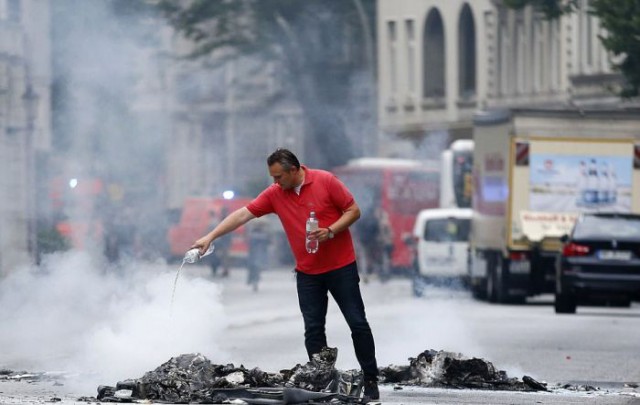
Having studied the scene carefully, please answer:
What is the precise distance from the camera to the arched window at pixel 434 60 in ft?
184

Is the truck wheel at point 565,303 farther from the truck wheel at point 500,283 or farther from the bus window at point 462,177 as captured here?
the bus window at point 462,177

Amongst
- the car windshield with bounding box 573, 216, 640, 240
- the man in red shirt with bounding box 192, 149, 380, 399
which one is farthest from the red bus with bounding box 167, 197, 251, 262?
the man in red shirt with bounding box 192, 149, 380, 399

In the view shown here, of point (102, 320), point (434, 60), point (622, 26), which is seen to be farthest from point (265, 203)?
point (434, 60)

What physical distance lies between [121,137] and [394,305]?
30.3ft

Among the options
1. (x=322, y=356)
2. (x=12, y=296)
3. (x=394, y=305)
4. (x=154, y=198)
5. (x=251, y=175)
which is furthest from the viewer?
(x=251, y=175)

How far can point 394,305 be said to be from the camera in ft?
91.7

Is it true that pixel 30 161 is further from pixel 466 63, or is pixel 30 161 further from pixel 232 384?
pixel 466 63

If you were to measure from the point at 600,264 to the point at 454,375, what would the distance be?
12818 mm

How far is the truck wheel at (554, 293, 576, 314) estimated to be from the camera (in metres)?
25.9

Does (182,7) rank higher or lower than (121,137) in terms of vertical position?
higher

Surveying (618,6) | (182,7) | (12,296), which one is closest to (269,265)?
(182,7)

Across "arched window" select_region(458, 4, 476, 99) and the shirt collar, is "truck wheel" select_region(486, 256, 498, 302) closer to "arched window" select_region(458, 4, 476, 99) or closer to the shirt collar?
the shirt collar

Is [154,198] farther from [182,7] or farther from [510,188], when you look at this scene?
[510,188]

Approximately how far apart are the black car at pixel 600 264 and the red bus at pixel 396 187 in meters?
22.9
